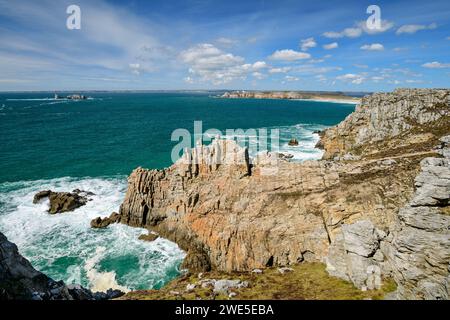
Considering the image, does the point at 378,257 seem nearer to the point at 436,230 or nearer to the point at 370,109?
the point at 436,230

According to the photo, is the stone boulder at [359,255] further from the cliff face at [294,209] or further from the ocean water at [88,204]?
the ocean water at [88,204]

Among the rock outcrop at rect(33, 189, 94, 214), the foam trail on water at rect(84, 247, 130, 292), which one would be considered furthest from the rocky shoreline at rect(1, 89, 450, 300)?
the rock outcrop at rect(33, 189, 94, 214)

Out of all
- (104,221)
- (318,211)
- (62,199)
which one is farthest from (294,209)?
(62,199)

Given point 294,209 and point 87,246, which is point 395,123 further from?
point 87,246

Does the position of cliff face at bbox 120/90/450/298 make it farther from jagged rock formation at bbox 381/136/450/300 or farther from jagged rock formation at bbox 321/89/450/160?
jagged rock formation at bbox 321/89/450/160

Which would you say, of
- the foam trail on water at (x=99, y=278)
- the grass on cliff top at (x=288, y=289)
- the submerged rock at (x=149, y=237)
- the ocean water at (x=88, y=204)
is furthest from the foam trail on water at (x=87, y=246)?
the grass on cliff top at (x=288, y=289)
